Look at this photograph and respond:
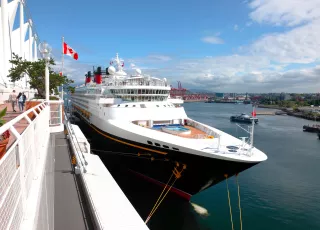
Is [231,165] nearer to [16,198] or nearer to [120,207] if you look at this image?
[120,207]

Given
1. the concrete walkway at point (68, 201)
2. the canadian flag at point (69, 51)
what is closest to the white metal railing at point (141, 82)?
the canadian flag at point (69, 51)

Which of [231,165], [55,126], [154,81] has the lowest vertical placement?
[231,165]

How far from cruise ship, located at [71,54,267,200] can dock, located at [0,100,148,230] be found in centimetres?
508

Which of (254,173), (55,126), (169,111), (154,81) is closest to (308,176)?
(254,173)

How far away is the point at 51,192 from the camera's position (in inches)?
235

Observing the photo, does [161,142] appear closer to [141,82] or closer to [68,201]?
[68,201]

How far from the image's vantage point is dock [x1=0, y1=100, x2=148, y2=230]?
2.44 metres

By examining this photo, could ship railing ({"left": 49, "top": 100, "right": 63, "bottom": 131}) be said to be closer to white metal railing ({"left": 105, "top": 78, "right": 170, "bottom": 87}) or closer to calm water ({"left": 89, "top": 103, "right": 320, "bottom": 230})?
calm water ({"left": 89, "top": 103, "right": 320, "bottom": 230})

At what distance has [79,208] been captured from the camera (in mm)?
5555

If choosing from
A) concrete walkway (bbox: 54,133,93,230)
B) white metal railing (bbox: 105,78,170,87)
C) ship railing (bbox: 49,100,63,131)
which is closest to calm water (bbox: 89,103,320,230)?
ship railing (bbox: 49,100,63,131)

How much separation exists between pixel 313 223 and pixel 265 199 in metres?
3.32

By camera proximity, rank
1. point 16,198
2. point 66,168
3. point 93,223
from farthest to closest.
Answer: point 66,168 → point 93,223 → point 16,198

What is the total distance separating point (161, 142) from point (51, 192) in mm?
7255

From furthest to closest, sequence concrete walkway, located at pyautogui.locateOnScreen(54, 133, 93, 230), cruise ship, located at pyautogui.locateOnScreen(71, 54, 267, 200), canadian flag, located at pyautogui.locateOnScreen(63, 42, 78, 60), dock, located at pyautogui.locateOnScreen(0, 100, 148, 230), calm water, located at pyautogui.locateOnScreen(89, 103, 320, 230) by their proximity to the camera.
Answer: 1. canadian flag, located at pyautogui.locateOnScreen(63, 42, 78, 60)
2. calm water, located at pyautogui.locateOnScreen(89, 103, 320, 230)
3. cruise ship, located at pyautogui.locateOnScreen(71, 54, 267, 200)
4. concrete walkway, located at pyautogui.locateOnScreen(54, 133, 93, 230)
5. dock, located at pyautogui.locateOnScreen(0, 100, 148, 230)
